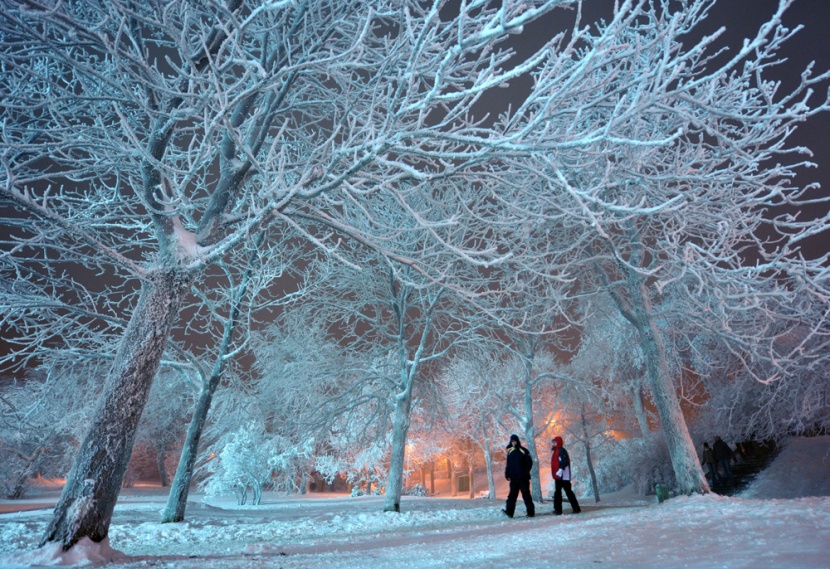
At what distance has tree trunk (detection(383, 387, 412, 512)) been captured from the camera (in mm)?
12398

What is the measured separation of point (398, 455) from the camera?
1276cm

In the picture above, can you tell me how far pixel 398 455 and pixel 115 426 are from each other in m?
8.31

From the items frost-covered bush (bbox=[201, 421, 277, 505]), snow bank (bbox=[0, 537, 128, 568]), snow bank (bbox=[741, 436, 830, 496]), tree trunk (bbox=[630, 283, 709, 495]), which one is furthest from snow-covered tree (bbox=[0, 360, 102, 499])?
snow bank (bbox=[741, 436, 830, 496])

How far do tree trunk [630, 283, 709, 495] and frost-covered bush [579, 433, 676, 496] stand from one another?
8538mm

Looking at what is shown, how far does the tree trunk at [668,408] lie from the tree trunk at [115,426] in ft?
31.3

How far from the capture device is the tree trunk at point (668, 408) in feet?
33.7

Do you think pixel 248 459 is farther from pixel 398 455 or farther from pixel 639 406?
pixel 639 406

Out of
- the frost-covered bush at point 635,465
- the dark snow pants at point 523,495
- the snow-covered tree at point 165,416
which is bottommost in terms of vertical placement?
the dark snow pants at point 523,495

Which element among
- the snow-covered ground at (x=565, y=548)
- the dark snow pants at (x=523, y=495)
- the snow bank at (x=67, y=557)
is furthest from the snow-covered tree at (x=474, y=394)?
the snow bank at (x=67, y=557)

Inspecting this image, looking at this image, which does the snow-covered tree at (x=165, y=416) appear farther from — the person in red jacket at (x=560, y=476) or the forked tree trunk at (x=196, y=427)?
the person in red jacket at (x=560, y=476)

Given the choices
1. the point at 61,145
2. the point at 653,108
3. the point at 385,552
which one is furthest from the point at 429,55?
the point at 385,552

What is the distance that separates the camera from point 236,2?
6.38 m

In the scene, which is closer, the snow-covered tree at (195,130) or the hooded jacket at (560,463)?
the snow-covered tree at (195,130)

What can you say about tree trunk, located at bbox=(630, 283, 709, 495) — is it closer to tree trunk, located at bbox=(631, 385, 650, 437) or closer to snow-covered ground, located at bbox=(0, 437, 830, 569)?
snow-covered ground, located at bbox=(0, 437, 830, 569)
